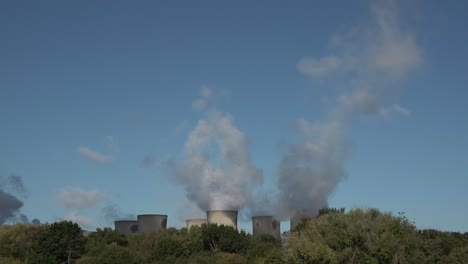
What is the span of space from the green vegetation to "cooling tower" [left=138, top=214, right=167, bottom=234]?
10.1 meters

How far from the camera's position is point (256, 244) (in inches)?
Answer: 3858

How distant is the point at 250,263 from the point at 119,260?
18377mm

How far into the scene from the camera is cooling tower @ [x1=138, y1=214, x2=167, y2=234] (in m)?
121

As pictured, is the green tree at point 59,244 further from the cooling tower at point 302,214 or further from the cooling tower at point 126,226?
the cooling tower at point 302,214

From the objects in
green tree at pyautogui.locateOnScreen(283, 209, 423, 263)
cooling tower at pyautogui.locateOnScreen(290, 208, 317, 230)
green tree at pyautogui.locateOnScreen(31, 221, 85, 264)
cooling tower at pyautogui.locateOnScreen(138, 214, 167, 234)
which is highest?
cooling tower at pyautogui.locateOnScreen(290, 208, 317, 230)

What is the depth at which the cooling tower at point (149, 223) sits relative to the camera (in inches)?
4779

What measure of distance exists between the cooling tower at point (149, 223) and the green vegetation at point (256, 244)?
10122mm

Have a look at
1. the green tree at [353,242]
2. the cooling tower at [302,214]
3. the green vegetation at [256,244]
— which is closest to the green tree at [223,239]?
the green vegetation at [256,244]

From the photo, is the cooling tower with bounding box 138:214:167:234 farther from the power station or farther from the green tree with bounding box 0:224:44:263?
the green tree with bounding box 0:224:44:263

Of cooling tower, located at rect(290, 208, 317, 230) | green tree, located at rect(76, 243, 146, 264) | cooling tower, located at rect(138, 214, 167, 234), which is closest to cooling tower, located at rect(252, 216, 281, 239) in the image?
cooling tower, located at rect(290, 208, 317, 230)

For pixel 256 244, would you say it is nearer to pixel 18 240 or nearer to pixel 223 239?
pixel 223 239

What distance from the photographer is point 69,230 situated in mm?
95875

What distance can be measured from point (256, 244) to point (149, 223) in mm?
31959

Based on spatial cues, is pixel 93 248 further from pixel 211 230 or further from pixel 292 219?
pixel 292 219
